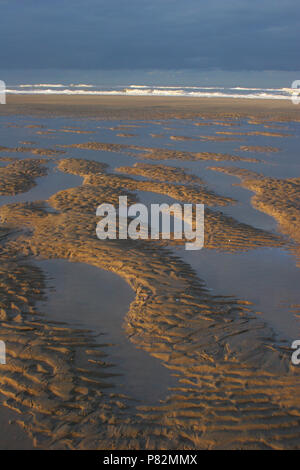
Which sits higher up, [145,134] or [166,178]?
[145,134]

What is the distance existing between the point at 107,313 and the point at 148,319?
59 cm

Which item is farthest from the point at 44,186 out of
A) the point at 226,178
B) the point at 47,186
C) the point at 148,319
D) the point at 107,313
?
the point at 148,319

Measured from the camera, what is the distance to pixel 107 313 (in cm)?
574

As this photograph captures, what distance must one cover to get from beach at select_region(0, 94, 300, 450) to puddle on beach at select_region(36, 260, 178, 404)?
2cm

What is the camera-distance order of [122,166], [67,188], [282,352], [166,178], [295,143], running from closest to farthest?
[282,352], [67,188], [166,178], [122,166], [295,143]

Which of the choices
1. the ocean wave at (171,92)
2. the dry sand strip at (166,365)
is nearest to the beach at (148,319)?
the dry sand strip at (166,365)

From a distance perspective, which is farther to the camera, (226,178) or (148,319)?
(226,178)

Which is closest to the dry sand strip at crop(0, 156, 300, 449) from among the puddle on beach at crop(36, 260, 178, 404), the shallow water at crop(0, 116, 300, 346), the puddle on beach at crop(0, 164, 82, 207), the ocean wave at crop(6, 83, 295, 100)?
the puddle on beach at crop(36, 260, 178, 404)

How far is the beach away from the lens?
3912 mm

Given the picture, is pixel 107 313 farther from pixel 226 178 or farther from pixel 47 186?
pixel 226 178

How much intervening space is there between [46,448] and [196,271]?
391 cm
